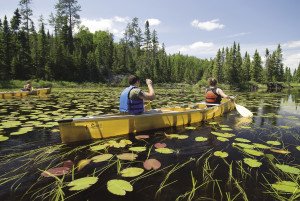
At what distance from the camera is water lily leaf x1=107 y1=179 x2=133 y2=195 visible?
10.7 feet

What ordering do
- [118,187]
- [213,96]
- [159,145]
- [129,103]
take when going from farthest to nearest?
1. [213,96]
2. [129,103]
3. [159,145]
4. [118,187]

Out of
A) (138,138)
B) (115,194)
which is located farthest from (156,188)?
(138,138)

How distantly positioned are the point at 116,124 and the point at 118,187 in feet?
9.76

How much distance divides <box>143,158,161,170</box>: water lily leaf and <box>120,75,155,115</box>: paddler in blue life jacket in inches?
91.7

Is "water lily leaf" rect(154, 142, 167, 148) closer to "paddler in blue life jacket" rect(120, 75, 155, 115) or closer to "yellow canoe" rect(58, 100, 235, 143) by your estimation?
"yellow canoe" rect(58, 100, 235, 143)

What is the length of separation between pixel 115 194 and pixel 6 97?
54.5ft

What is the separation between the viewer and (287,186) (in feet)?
11.9

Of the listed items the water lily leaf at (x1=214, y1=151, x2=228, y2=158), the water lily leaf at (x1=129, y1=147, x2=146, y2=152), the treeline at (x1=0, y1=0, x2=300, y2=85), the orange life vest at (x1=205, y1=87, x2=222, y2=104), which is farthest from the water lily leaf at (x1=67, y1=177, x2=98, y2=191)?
the treeline at (x1=0, y1=0, x2=300, y2=85)

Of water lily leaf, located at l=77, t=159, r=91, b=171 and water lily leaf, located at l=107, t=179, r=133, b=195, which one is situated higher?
water lily leaf, located at l=107, t=179, r=133, b=195

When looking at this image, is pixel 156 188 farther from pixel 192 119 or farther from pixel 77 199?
pixel 192 119

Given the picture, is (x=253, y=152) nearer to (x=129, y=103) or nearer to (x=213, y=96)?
(x=129, y=103)

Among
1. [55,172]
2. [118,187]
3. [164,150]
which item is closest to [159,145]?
[164,150]

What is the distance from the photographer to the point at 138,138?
247 inches

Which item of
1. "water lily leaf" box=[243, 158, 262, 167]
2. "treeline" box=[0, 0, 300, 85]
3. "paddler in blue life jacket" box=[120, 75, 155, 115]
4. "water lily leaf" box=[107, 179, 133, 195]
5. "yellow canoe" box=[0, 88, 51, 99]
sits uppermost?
"treeline" box=[0, 0, 300, 85]
